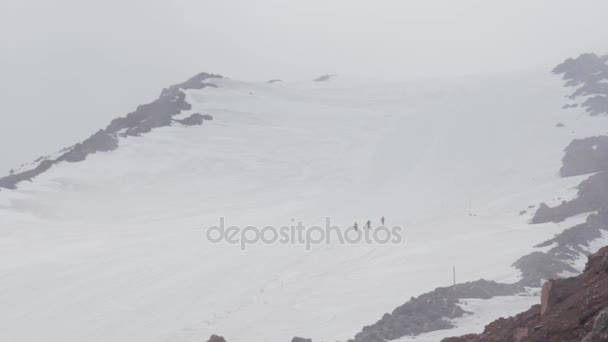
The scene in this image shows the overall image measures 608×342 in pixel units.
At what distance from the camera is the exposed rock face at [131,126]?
61438 mm

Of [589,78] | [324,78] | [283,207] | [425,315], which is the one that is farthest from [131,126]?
[425,315]

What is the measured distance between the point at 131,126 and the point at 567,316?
226 feet

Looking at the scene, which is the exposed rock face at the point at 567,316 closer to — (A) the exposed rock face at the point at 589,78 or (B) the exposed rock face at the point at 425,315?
(B) the exposed rock face at the point at 425,315

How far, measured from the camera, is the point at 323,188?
57188 mm

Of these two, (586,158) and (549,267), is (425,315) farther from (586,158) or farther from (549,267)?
(586,158)

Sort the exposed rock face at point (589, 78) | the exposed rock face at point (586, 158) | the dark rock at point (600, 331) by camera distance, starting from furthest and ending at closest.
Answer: the exposed rock face at point (589, 78) → the exposed rock face at point (586, 158) → the dark rock at point (600, 331)

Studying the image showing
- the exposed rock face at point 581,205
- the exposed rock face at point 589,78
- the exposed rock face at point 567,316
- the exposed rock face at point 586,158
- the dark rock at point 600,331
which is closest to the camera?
the dark rock at point 600,331

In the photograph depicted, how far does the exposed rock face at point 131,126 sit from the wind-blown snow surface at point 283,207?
4.67 ft

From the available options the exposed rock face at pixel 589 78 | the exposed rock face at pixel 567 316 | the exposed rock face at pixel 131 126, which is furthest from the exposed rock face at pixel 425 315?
the exposed rock face at pixel 589 78

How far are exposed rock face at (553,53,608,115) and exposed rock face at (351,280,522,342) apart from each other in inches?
1979

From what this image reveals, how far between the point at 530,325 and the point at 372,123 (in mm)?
66854

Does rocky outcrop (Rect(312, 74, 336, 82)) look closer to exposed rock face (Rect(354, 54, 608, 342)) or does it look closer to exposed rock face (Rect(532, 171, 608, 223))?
exposed rock face (Rect(354, 54, 608, 342))

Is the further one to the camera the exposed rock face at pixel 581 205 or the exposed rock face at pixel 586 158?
the exposed rock face at pixel 586 158

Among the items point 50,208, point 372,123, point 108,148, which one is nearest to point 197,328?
point 50,208
